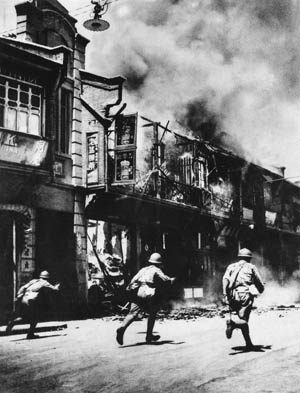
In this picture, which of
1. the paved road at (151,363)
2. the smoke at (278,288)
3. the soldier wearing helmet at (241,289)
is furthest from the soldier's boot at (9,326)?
the smoke at (278,288)

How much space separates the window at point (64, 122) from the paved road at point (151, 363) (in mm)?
7565

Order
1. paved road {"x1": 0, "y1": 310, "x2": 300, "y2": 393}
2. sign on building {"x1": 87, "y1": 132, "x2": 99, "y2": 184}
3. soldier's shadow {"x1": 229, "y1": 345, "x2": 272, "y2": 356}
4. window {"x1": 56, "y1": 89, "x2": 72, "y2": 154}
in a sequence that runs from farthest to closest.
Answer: sign on building {"x1": 87, "y1": 132, "x2": 99, "y2": 184} < window {"x1": 56, "y1": 89, "x2": 72, "y2": 154} < soldier's shadow {"x1": 229, "y1": 345, "x2": 272, "y2": 356} < paved road {"x1": 0, "y1": 310, "x2": 300, "y2": 393}

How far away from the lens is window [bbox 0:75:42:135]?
14.5 meters

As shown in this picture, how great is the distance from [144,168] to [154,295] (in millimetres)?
13222

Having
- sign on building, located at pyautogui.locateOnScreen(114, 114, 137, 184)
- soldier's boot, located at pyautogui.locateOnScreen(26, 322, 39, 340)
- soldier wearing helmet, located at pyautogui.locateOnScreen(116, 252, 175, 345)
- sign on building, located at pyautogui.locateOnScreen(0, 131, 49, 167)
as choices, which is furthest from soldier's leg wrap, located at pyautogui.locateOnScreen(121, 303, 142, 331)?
sign on building, located at pyautogui.locateOnScreen(114, 114, 137, 184)

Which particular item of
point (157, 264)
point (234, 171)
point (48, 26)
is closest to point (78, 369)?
point (157, 264)

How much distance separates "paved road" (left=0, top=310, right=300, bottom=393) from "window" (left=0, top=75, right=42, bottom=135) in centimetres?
637

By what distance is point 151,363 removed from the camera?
7156 mm

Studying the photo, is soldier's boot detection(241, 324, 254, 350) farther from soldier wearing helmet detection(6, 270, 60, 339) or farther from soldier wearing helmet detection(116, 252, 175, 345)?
soldier wearing helmet detection(6, 270, 60, 339)

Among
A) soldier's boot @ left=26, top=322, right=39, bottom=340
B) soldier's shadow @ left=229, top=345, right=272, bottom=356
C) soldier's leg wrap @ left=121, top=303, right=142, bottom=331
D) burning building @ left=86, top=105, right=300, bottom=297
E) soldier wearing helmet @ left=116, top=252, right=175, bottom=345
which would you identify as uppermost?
burning building @ left=86, top=105, right=300, bottom=297

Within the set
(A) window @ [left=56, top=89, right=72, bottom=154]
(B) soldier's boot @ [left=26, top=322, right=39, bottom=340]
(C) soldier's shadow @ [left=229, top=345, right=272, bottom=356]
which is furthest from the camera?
(A) window @ [left=56, top=89, right=72, bottom=154]

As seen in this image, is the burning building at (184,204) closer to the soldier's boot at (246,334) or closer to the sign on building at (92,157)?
the sign on building at (92,157)

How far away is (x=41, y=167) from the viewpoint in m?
14.7

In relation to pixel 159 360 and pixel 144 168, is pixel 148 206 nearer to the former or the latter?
pixel 144 168
